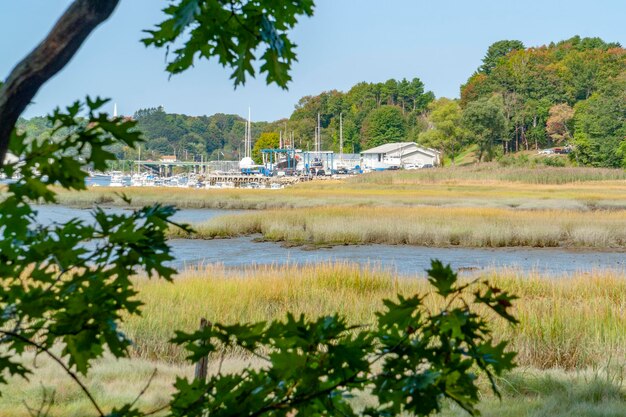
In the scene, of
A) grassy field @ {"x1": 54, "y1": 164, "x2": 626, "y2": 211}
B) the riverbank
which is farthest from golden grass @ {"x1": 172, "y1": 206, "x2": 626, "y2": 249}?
the riverbank

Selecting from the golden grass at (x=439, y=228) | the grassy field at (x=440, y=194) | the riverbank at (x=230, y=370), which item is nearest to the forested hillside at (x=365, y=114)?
the grassy field at (x=440, y=194)

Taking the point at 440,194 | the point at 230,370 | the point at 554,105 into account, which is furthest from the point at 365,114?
the point at 230,370

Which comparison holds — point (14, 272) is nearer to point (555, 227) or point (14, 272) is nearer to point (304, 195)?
point (555, 227)

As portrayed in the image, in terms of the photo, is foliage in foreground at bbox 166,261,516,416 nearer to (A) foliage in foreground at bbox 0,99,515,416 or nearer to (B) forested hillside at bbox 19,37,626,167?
(A) foliage in foreground at bbox 0,99,515,416

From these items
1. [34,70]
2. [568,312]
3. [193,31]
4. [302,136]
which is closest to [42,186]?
[34,70]

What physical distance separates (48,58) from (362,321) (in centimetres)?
797

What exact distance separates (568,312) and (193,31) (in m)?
8.38

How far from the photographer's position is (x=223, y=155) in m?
154

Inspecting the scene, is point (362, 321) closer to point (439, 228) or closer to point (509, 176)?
point (439, 228)

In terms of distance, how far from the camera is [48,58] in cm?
146

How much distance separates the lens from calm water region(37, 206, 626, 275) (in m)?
19.8

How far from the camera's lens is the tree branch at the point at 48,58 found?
145cm

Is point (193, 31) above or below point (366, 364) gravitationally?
above

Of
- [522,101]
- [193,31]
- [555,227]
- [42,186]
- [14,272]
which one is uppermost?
[522,101]
